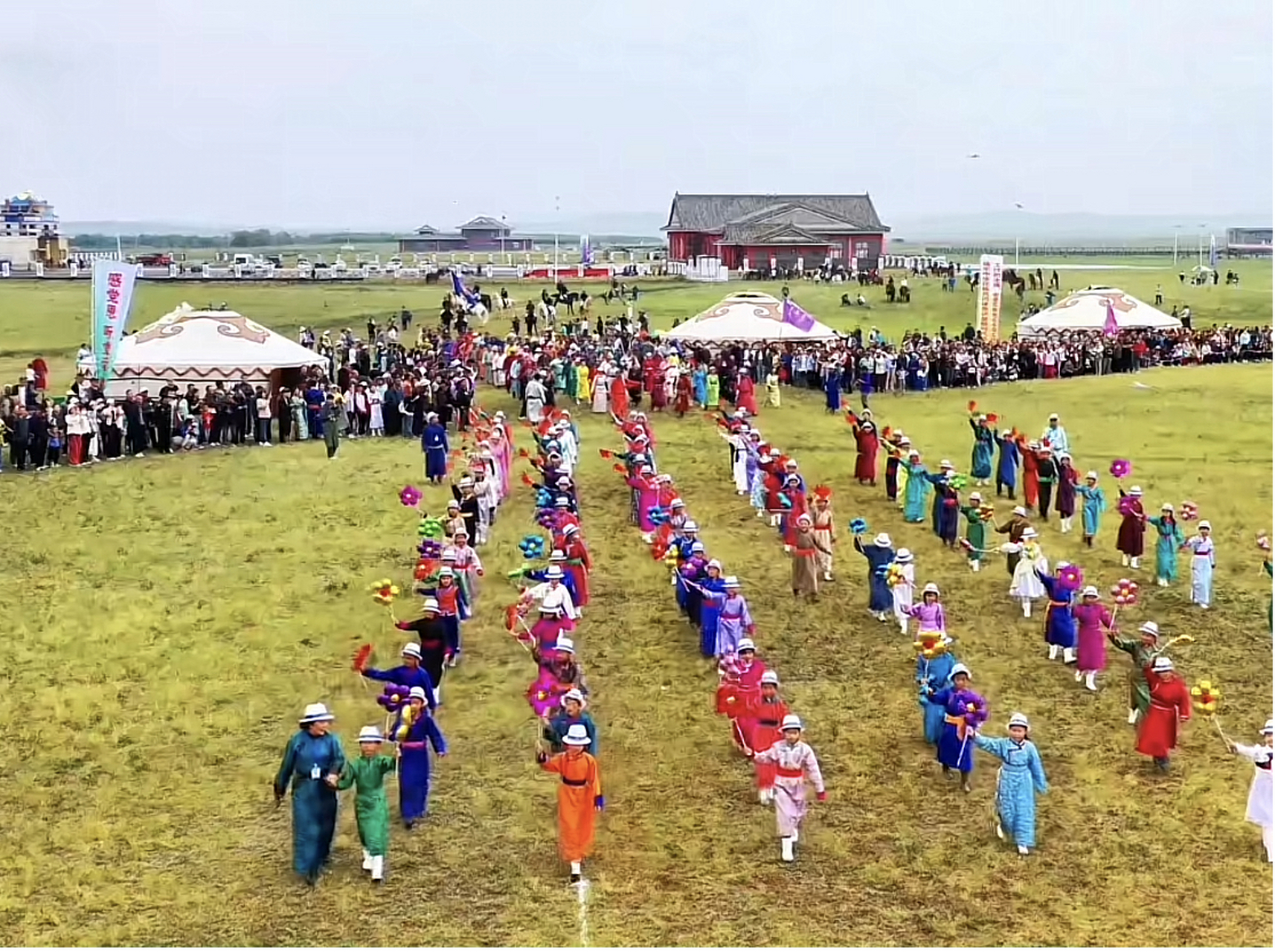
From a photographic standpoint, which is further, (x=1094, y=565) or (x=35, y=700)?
(x=1094, y=565)

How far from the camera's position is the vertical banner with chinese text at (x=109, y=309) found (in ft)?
85.2

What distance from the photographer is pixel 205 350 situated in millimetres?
27188

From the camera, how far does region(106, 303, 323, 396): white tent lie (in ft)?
88.4

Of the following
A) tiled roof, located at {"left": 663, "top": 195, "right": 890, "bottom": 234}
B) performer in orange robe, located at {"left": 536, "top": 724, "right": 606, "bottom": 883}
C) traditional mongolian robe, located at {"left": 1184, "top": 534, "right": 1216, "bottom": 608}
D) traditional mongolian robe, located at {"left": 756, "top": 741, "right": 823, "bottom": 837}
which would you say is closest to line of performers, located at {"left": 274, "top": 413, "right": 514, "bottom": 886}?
performer in orange robe, located at {"left": 536, "top": 724, "right": 606, "bottom": 883}

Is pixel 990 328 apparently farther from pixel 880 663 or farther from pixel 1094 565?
pixel 880 663

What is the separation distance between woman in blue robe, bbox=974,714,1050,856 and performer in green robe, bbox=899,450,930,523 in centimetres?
973

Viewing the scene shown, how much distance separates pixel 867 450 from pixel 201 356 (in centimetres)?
1294

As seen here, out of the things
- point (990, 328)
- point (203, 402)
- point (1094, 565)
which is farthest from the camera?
point (990, 328)

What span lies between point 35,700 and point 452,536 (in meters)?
4.23

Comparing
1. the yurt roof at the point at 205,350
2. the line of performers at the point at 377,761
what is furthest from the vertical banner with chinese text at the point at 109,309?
the line of performers at the point at 377,761

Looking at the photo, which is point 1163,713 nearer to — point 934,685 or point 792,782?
point 934,685

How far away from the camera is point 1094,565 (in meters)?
17.9

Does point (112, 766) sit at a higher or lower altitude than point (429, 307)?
lower

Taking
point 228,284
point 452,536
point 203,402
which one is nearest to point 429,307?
point 228,284
